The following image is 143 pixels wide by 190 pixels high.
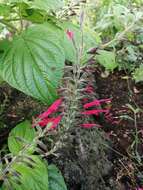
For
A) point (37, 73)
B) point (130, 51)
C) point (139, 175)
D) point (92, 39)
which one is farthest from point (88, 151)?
point (130, 51)

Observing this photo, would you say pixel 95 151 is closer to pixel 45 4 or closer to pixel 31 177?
pixel 31 177

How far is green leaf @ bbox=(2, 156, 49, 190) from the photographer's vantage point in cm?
117

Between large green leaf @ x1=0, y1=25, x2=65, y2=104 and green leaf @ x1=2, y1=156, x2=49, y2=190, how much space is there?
0.70 ft

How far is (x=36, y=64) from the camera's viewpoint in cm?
117

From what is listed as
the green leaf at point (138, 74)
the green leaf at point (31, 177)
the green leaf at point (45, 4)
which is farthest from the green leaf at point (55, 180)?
the green leaf at point (138, 74)

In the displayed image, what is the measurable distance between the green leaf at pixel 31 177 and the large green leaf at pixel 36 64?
0.21 meters

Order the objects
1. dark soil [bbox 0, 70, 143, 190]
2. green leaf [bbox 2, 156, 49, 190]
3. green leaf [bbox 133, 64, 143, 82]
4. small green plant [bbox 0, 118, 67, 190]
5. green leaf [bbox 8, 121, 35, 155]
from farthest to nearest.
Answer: green leaf [bbox 133, 64, 143, 82] < dark soil [bbox 0, 70, 143, 190] < green leaf [bbox 8, 121, 35, 155] < green leaf [bbox 2, 156, 49, 190] < small green plant [bbox 0, 118, 67, 190]

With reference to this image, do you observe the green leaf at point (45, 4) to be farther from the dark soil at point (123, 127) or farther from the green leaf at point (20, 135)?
the dark soil at point (123, 127)

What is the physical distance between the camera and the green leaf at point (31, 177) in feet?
3.85

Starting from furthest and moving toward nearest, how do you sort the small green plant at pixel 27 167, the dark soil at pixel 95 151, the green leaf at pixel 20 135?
the dark soil at pixel 95 151, the green leaf at pixel 20 135, the small green plant at pixel 27 167

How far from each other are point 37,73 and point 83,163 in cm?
61

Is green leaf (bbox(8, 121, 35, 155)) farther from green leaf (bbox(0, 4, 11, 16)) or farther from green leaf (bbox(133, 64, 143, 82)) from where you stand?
green leaf (bbox(133, 64, 143, 82))

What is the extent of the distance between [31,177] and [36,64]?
1.14ft

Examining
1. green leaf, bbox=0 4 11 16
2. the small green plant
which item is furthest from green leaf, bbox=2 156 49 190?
green leaf, bbox=0 4 11 16
